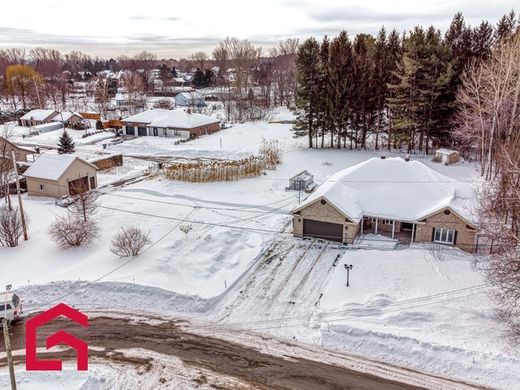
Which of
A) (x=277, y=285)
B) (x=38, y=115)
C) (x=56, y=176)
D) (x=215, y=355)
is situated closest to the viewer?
(x=215, y=355)

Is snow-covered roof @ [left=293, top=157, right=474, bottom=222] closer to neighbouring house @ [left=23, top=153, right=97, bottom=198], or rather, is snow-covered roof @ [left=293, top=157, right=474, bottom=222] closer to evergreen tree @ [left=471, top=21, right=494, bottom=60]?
neighbouring house @ [left=23, top=153, right=97, bottom=198]

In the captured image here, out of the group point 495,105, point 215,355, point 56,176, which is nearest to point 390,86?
point 495,105

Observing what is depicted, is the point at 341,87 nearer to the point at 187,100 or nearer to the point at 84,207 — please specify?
the point at 84,207

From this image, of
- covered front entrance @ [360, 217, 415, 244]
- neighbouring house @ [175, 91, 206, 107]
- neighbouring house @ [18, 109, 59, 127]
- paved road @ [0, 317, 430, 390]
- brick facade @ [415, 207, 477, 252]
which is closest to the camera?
paved road @ [0, 317, 430, 390]

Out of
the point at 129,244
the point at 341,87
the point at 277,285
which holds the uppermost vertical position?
the point at 341,87

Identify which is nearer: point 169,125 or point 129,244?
point 129,244

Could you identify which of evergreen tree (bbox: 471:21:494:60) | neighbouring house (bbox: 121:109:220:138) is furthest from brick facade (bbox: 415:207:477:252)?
neighbouring house (bbox: 121:109:220:138)
